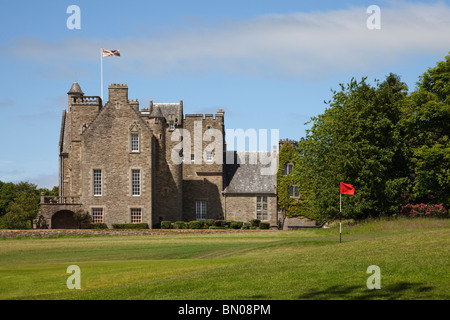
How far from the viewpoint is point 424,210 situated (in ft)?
147

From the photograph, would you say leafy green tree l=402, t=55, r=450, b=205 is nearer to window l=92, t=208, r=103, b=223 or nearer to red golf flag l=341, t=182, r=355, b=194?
red golf flag l=341, t=182, r=355, b=194

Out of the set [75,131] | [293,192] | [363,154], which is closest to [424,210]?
[363,154]

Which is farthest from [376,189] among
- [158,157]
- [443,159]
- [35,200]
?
[35,200]

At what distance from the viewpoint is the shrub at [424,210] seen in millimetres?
43772

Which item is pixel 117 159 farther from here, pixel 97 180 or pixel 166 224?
pixel 166 224

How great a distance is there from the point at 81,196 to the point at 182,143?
47.4 ft

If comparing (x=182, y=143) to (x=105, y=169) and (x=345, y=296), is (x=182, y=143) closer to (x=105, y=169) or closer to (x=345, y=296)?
(x=105, y=169)

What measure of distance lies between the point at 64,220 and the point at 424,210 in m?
33.3

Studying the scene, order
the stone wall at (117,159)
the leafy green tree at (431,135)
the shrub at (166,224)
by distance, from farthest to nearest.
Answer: the stone wall at (117,159), the shrub at (166,224), the leafy green tree at (431,135)

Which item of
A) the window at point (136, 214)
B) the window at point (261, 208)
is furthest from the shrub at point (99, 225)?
the window at point (261, 208)

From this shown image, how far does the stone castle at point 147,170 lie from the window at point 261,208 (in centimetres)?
11

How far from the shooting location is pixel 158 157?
60688 mm

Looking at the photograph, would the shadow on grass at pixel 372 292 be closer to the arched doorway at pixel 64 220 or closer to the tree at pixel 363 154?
the tree at pixel 363 154

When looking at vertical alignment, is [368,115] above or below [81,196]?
above
